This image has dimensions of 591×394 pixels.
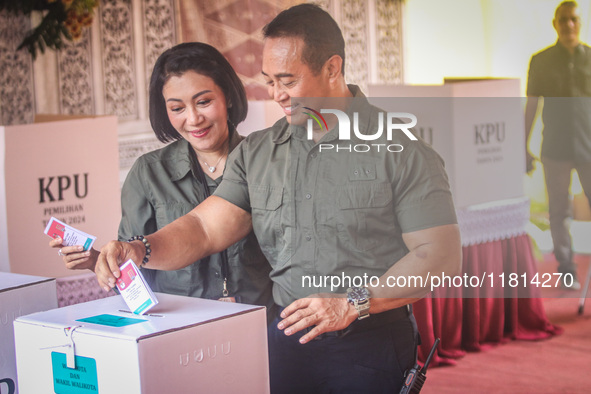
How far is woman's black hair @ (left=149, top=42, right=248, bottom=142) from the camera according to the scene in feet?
5.73

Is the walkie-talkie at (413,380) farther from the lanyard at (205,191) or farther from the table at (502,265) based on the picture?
the lanyard at (205,191)

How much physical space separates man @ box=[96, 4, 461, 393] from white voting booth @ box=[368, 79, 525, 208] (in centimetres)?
9

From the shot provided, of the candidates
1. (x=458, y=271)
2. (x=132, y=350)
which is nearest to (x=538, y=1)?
(x=458, y=271)

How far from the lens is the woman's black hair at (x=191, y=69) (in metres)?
1.75

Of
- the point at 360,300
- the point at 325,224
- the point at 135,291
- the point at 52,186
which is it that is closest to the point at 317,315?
the point at 360,300

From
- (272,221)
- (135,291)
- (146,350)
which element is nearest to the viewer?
(146,350)

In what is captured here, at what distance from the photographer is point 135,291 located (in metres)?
1.22

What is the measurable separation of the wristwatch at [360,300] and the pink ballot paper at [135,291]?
15.8 inches

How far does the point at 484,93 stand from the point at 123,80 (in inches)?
108

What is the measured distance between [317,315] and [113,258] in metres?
0.42

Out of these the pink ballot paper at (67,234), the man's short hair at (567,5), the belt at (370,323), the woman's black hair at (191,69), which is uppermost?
the man's short hair at (567,5)

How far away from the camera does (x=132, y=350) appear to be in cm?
102

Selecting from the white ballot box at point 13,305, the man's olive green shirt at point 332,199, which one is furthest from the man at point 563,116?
the white ballot box at point 13,305

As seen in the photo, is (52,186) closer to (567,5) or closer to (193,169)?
(193,169)
